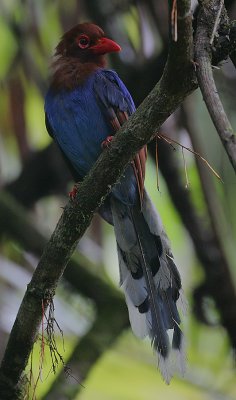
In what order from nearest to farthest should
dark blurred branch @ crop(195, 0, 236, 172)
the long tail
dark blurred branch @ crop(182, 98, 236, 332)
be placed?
dark blurred branch @ crop(195, 0, 236, 172), the long tail, dark blurred branch @ crop(182, 98, 236, 332)

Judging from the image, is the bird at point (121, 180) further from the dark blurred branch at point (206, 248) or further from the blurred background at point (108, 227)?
the dark blurred branch at point (206, 248)

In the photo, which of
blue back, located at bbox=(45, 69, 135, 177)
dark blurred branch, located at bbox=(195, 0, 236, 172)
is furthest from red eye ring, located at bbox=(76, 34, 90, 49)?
dark blurred branch, located at bbox=(195, 0, 236, 172)

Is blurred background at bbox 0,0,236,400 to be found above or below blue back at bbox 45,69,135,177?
below

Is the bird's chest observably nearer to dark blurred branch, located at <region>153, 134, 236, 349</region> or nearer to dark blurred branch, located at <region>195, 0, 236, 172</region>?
dark blurred branch, located at <region>153, 134, 236, 349</region>

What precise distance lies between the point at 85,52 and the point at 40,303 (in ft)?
7.52

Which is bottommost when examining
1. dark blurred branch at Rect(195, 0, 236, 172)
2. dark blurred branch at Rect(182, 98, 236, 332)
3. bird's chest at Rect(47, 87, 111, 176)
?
dark blurred branch at Rect(182, 98, 236, 332)

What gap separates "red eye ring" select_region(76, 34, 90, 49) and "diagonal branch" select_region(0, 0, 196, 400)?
2.09m

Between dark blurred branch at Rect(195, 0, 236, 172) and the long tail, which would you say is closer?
dark blurred branch at Rect(195, 0, 236, 172)

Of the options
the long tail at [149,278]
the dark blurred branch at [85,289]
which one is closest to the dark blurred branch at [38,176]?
the dark blurred branch at [85,289]

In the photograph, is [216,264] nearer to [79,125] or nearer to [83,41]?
[79,125]

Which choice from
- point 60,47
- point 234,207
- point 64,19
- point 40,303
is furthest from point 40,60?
point 40,303

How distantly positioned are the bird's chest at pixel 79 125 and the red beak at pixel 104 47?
15.1 inches

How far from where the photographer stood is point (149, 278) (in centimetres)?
456

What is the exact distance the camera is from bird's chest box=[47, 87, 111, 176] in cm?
495
